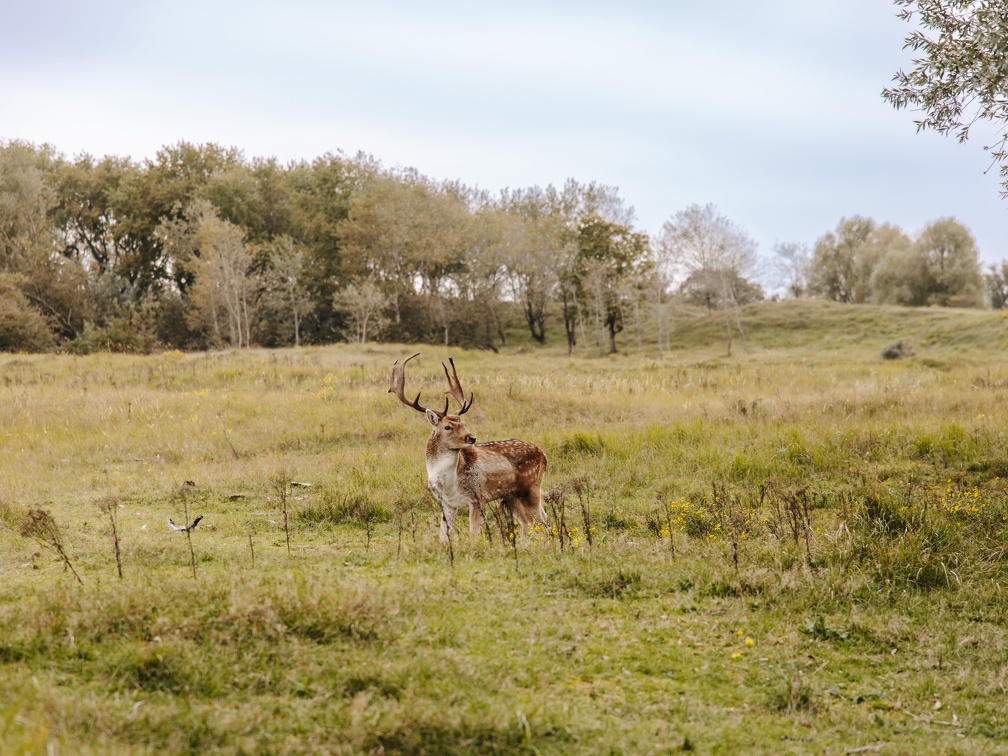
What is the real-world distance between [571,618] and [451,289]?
200 ft

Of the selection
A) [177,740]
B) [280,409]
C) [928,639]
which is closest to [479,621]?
[177,740]

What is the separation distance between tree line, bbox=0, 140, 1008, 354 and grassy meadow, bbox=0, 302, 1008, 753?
128ft

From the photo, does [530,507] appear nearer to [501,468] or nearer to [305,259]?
[501,468]

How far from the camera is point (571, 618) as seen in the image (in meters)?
6.78

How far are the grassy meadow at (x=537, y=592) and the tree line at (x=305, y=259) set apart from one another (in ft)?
128

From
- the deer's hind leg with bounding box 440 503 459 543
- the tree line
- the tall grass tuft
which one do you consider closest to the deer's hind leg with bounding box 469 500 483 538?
the deer's hind leg with bounding box 440 503 459 543

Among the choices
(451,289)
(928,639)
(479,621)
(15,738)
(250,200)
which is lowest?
(928,639)

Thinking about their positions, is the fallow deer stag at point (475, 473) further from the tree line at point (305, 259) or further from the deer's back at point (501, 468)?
the tree line at point (305, 259)

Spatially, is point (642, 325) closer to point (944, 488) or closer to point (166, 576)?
point (944, 488)

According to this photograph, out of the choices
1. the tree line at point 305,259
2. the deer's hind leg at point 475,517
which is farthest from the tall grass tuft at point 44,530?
the tree line at point 305,259

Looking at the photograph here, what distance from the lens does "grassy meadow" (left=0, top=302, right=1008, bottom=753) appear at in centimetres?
486

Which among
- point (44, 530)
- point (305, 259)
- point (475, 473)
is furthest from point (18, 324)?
point (475, 473)

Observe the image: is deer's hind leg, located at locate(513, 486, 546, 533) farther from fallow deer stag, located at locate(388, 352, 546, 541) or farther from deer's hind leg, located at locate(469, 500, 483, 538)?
deer's hind leg, located at locate(469, 500, 483, 538)

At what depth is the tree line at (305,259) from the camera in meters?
54.7
